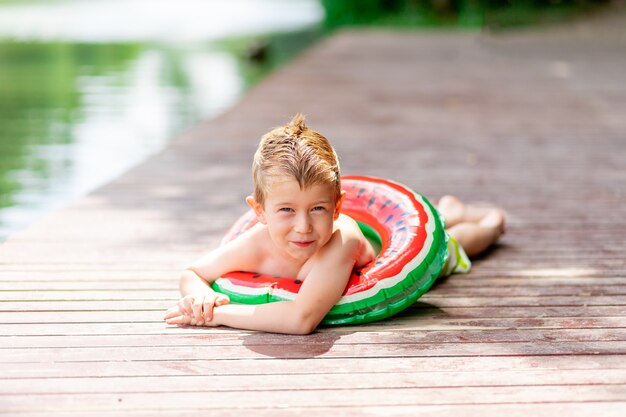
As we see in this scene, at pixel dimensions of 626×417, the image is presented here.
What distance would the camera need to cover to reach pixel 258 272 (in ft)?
11.1

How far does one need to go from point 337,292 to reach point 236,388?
0.61 meters

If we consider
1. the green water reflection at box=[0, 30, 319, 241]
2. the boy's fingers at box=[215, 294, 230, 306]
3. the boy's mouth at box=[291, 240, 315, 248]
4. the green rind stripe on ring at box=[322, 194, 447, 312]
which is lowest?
the green water reflection at box=[0, 30, 319, 241]

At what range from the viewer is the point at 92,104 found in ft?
39.6

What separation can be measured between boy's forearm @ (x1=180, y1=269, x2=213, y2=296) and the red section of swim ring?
10 cm

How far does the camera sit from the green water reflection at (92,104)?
26.5 ft

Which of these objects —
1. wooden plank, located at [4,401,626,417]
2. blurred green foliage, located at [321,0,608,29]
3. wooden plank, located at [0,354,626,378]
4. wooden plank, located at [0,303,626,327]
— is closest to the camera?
wooden plank, located at [4,401,626,417]

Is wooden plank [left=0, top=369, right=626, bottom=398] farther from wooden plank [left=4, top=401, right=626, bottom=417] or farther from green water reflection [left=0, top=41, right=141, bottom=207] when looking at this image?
green water reflection [left=0, top=41, right=141, bottom=207]

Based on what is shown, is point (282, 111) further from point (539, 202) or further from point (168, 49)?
point (168, 49)

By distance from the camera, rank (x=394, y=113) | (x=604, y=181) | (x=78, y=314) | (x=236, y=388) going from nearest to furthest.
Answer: (x=236, y=388), (x=78, y=314), (x=604, y=181), (x=394, y=113)

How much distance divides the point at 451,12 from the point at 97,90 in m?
13.0

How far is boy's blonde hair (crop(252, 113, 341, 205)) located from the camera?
9.77 feet

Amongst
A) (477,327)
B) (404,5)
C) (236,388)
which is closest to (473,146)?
(477,327)

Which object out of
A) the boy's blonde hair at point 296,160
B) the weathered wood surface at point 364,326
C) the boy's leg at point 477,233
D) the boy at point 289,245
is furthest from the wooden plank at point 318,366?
the boy's leg at point 477,233

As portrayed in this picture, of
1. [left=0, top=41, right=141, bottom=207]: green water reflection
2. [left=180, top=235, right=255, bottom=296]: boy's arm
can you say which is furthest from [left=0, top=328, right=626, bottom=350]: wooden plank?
[left=0, top=41, right=141, bottom=207]: green water reflection
